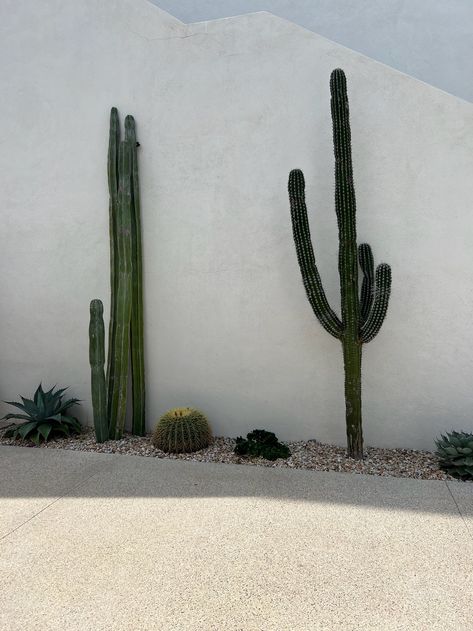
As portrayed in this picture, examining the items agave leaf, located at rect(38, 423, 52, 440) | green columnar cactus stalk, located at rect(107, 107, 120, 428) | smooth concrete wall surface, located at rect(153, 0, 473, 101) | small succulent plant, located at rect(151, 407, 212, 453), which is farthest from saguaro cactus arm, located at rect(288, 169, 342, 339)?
agave leaf, located at rect(38, 423, 52, 440)

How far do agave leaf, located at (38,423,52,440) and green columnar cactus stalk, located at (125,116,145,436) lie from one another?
880 mm

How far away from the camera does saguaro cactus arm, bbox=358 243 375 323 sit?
4.45m

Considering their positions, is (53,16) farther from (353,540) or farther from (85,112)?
(353,540)

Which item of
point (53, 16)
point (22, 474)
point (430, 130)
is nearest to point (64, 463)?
point (22, 474)

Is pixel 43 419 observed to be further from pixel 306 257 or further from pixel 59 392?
pixel 306 257

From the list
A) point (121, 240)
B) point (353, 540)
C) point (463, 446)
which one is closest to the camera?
point (353, 540)

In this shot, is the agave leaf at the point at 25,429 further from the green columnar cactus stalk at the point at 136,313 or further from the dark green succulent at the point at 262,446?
the dark green succulent at the point at 262,446

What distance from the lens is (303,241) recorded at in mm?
4367

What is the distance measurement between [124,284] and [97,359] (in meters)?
0.84

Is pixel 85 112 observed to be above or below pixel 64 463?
above

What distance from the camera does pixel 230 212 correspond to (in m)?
5.15

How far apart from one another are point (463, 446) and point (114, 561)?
300 centimetres

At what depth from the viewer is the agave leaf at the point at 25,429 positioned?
4.98 metres

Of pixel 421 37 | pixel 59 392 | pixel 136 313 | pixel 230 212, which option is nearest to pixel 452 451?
pixel 230 212
